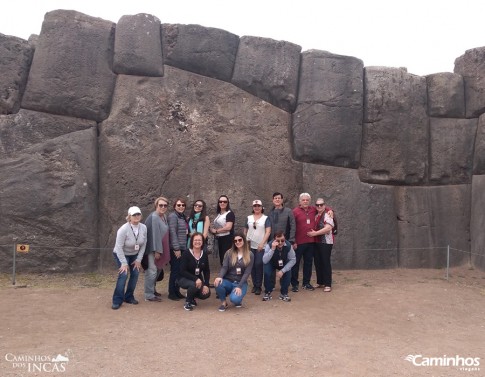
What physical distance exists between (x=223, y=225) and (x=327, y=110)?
2921mm

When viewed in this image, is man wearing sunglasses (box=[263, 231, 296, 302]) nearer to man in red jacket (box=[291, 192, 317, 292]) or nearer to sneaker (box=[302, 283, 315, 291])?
man in red jacket (box=[291, 192, 317, 292])

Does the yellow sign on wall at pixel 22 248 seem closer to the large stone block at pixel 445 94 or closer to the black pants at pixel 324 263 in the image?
the black pants at pixel 324 263

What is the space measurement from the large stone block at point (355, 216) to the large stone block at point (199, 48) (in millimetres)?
2219

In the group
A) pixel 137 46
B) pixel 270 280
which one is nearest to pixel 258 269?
pixel 270 280

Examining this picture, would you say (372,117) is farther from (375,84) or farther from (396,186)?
(396,186)

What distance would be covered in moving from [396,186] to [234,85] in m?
3.27

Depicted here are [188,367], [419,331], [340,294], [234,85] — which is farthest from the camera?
[234,85]

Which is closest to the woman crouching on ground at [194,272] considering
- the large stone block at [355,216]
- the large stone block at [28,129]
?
the large stone block at [355,216]

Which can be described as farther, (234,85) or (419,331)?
(234,85)

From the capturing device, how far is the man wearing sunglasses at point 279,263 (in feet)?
19.9

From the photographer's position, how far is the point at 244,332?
483 centimetres

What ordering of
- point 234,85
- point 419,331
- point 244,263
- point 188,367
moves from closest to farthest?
1. point 188,367
2. point 419,331
3. point 244,263
4. point 234,85

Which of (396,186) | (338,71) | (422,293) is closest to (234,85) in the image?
(338,71)

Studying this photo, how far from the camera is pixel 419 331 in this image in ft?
16.5
